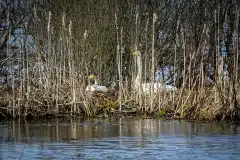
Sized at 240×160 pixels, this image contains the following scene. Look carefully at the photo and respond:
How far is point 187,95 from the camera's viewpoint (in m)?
12.1

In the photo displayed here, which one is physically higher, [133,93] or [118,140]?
[133,93]

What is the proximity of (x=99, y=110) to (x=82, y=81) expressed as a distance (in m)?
0.99

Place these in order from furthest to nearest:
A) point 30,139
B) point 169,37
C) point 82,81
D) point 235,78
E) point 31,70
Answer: point 169,37, point 31,70, point 82,81, point 235,78, point 30,139

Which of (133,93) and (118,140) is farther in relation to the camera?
(133,93)

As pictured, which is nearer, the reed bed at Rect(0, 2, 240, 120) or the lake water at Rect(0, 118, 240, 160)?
the lake water at Rect(0, 118, 240, 160)

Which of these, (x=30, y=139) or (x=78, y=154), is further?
(x=30, y=139)

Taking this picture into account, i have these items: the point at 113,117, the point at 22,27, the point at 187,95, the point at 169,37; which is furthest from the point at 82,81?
the point at 22,27

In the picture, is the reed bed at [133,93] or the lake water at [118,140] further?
the reed bed at [133,93]

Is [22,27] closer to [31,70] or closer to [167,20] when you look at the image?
[167,20]

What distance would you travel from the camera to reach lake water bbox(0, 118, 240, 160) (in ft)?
24.4

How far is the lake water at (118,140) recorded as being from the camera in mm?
7441

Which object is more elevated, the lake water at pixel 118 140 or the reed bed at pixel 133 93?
the reed bed at pixel 133 93

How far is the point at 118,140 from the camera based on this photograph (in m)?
9.01

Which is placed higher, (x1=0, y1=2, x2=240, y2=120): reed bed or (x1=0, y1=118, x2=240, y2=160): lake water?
(x1=0, y1=2, x2=240, y2=120): reed bed
